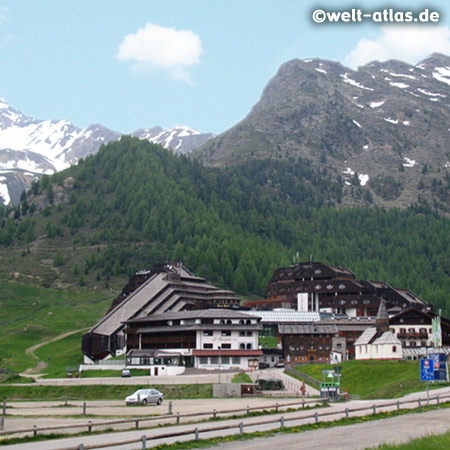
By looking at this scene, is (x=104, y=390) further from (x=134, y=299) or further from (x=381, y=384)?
(x=134, y=299)

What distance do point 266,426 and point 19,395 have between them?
2331 inches

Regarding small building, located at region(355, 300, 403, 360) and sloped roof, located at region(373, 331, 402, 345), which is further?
sloped roof, located at region(373, 331, 402, 345)

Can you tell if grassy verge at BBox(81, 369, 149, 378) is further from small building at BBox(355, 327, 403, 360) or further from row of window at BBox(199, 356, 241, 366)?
small building at BBox(355, 327, 403, 360)

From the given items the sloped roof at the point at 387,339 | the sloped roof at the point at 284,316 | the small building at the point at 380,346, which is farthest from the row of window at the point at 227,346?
the sloped roof at the point at 387,339

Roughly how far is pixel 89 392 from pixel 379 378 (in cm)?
4034

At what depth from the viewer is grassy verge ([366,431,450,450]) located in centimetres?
3388

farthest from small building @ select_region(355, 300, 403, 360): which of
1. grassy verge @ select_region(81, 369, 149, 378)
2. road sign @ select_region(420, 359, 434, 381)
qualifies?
road sign @ select_region(420, 359, 434, 381)

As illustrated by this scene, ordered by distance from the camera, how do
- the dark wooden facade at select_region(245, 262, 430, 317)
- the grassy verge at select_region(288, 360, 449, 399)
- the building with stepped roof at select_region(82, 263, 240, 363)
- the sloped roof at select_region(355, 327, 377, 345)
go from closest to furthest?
1. the grassy verge at select_region(288, 360, 449, 399)
2. the sloped roof at select_region(355, 327, 377, 345)
3. the building with stepped roof at select_region(82, 263, 240, 363)
4. the dark wooden facade at select_region(245, 262, 430, 317)

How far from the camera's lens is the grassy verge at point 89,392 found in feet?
288

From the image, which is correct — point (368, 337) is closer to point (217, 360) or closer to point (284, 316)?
point (217, 360)

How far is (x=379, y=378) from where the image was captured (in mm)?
89562

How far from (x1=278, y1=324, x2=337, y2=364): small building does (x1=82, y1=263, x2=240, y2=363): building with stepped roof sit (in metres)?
26.8

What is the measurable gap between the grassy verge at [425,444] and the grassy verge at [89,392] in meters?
52.4

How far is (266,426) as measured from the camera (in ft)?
149
